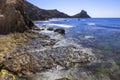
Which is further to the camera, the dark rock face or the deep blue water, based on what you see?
the dark rock face

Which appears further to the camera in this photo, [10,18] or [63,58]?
[10,18]

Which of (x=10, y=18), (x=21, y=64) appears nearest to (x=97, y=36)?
(x=10, y=18)

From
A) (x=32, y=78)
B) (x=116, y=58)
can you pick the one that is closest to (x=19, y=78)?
(x=32, y=78)

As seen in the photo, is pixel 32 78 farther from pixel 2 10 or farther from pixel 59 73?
pixel 2 10

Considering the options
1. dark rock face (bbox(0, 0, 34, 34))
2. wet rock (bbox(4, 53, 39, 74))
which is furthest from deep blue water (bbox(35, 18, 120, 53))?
wet rock (bbox(4, 53, 39, 74))

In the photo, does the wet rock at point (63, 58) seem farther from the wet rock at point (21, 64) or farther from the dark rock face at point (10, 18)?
the dark rock face at point (10, 18)

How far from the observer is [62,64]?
18.2m

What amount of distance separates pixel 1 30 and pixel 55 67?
66.3ft

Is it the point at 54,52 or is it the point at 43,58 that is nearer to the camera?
the point at 43,58

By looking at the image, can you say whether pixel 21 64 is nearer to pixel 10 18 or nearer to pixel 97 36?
pixel 10 18

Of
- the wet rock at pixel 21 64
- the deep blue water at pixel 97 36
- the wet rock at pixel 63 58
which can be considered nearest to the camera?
the wet rock at pixel 21 64

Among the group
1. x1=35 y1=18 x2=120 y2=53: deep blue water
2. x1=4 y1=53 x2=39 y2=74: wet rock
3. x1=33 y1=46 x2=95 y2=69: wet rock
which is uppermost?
x1=4 y1=53 x2=39 y2=74: wet rock

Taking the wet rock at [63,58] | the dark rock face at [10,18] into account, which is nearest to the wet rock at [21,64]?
the wet rock at [63,58]

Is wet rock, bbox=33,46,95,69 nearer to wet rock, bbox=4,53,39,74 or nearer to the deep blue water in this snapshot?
wet rock, bbox=4,53,39,74
